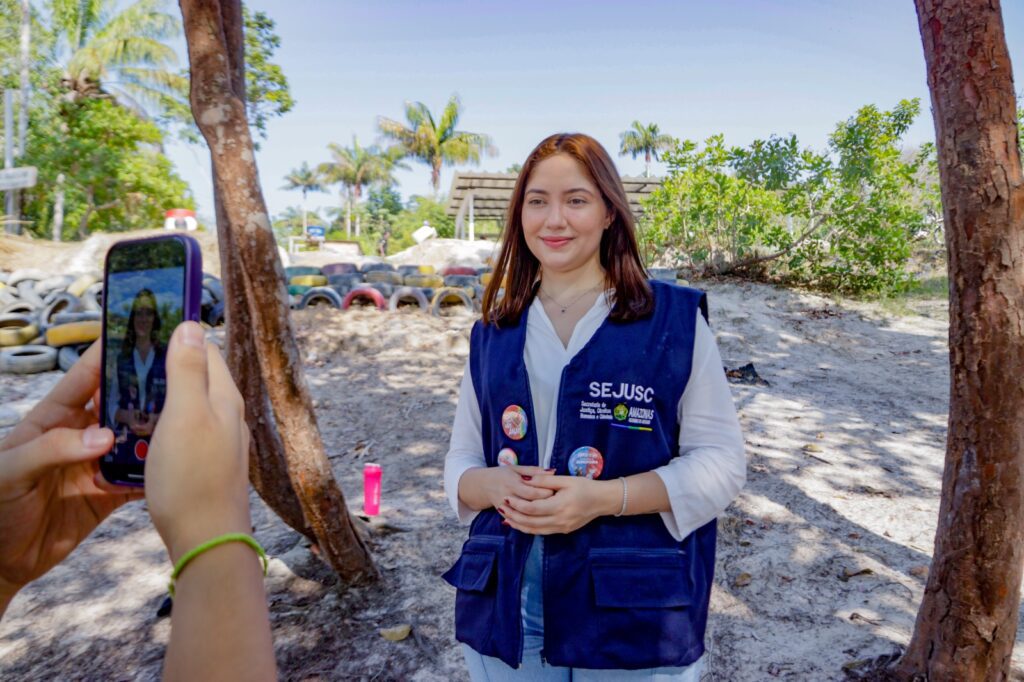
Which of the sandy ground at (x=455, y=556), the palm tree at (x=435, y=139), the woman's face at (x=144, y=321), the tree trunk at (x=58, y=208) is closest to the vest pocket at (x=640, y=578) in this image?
the woman's face at (x=144, y=321)

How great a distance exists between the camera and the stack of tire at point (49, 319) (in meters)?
7.53

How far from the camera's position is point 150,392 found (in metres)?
0.99

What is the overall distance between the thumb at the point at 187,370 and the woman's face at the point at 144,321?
0.22 m

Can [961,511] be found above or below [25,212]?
below

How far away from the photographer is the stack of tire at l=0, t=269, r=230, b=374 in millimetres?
7527

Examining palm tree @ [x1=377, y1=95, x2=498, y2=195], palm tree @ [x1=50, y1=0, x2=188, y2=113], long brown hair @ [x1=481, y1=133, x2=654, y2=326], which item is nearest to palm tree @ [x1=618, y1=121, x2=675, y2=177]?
palm tree @ [x1=377, y1=95, x2=498, y2=195]

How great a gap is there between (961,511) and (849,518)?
196 centimetres

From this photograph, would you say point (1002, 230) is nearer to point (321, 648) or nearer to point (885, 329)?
point (321, 648)

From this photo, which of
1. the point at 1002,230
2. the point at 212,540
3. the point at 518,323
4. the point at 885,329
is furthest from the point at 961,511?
the point at 885,329

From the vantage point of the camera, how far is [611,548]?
4.82 ft

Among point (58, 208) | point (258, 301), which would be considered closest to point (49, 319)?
point (258, 301)

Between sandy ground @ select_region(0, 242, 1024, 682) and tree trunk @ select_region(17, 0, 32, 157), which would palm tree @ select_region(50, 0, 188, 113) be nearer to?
tree trunk @ select_region(17, 0, 32, 157)

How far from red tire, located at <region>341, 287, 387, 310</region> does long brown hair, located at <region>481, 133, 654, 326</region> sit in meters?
8.98

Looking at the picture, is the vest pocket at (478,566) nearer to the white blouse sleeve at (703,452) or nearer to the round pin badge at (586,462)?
the round pin badge at (586,462)
